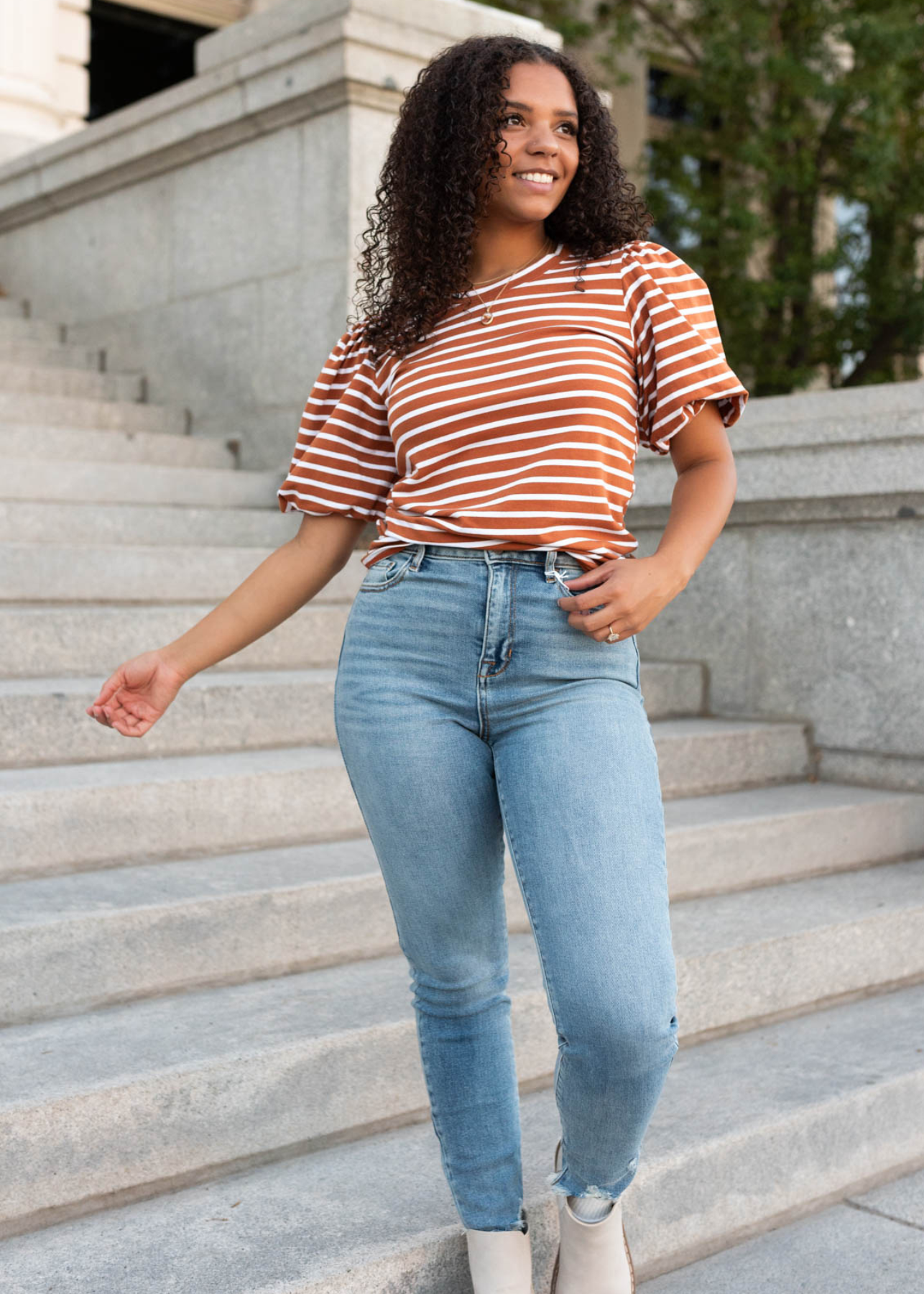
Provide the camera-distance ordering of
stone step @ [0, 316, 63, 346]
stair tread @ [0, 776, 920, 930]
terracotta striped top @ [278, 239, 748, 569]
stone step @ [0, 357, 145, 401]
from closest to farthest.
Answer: terracotta striped top @ [278, 239, 748, 569], stair tread @ [0, 776, 920, 930], stone step @ [0, 357, 145, 401], stone step @ [0, 316, 63, 346]

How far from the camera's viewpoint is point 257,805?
3.72 metres

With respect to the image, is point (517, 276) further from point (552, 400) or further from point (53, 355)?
point (53, 355)

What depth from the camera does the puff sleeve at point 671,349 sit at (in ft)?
6.66

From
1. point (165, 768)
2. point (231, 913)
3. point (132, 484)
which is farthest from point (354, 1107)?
point (132, 484)

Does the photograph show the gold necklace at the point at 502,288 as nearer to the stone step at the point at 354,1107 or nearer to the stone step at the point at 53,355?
the stone step at the point at 354,1107

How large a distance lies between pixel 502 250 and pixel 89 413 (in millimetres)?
4668

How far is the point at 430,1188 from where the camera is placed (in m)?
2.61

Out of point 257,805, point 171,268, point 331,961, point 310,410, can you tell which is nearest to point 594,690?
point 310,410

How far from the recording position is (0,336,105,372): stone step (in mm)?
7066

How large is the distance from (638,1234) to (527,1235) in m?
0.57

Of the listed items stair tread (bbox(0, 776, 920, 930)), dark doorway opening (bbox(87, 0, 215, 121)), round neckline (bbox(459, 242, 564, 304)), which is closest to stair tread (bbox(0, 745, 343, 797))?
stair tread (bbox(0, 776, 920, 930))

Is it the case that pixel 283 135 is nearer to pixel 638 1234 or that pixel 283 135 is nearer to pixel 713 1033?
pixel 713 1033

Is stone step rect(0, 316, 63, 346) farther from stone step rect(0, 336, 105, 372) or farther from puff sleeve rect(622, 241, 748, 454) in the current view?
puff sleeve rect(622, 241, 748, 454)

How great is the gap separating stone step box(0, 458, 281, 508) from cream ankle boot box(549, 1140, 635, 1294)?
398 cm
